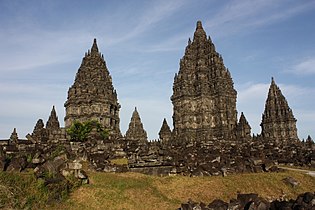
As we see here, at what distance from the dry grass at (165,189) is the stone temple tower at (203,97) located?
40986 mm

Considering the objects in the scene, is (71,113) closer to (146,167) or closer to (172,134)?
(172,134)

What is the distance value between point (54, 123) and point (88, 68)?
43.6 ft

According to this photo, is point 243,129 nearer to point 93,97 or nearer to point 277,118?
point 277,118

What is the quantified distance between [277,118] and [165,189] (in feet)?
185

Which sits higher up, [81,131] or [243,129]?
[243,129]

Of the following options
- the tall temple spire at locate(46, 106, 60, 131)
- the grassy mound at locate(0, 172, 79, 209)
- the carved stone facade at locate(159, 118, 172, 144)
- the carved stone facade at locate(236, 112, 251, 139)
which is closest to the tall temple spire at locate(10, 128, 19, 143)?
the tall temple spire at locate(46, 106, 60, 131)

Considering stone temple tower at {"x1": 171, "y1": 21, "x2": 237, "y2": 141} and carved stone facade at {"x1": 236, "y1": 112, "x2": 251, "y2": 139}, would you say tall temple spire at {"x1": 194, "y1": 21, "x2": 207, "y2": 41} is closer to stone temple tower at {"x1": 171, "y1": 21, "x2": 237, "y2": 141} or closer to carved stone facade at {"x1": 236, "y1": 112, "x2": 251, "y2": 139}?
stone temple tower at {"x1": 171, "y1": 21, "x2": 237, "y2": 141}

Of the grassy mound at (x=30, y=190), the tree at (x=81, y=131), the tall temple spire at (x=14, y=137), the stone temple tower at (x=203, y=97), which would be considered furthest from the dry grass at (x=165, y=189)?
the stone temple tower at (x=203, y=97)

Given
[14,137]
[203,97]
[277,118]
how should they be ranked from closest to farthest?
[14,137] → [203,97] → [277,118]

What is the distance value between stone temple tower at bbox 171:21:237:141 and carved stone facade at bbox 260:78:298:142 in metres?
10.0

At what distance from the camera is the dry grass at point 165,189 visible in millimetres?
13383

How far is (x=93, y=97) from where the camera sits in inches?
2282

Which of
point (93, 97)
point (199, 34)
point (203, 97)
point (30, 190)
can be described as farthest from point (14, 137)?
point (199, 34)

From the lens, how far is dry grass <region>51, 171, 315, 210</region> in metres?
13.4
